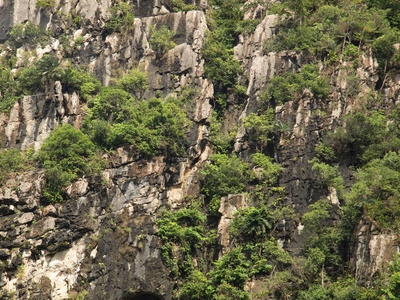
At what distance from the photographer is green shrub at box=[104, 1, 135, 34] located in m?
48.4

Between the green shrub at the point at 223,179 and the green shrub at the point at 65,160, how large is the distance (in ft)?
25.9

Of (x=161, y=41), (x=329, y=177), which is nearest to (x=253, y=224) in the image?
(x=329, y=177)

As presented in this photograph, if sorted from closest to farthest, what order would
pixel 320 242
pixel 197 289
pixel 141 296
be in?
pixel 320 242, pixel 197 289, pixel 141 296

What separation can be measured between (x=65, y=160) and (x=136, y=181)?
5177 millimetres

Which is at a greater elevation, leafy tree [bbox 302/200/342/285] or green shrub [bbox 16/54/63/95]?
green shrub [bbox 16/54/63/95]

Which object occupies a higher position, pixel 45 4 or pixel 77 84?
pixel 45 4

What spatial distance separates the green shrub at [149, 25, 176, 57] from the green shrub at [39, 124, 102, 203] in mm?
12477

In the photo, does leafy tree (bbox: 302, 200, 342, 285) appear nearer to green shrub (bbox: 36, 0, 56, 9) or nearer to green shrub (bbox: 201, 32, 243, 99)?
green shrub (bbox: 201, 32, 243, 99)

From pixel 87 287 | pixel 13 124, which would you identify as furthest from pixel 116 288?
pixel 13 124

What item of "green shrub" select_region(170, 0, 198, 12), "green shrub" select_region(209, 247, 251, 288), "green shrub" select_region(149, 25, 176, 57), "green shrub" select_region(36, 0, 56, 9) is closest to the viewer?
"green shrub" select_region(209, 247, 251, 288)

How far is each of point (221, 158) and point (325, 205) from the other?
9.31m

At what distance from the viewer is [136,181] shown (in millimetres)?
38062

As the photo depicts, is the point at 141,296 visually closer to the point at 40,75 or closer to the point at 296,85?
the point at 296,85

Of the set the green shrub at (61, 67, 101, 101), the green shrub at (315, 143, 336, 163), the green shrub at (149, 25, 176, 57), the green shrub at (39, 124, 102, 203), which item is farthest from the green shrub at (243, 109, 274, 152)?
the green shrub at (61, 67, 101, 101)
